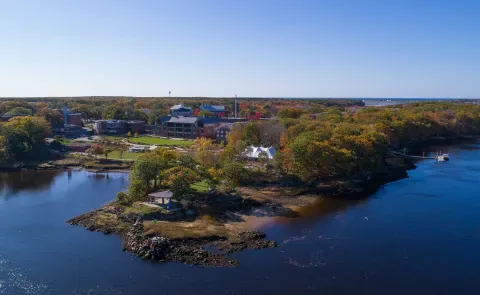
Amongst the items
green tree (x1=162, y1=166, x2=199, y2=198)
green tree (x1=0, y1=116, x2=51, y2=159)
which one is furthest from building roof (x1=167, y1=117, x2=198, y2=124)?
green tree (x1=162, y1=166, x2=199, y2=198)

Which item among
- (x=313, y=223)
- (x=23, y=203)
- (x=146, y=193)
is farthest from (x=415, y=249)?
(x=23, y=203)

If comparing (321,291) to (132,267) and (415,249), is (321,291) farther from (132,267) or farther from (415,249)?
(132,267)

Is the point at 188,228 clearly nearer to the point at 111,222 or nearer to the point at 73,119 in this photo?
the point at 111,222

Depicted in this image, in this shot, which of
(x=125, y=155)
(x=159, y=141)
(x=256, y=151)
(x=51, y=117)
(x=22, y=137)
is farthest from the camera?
(x=51, y=117)

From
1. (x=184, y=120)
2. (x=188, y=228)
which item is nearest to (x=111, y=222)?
(x=188, y=228)

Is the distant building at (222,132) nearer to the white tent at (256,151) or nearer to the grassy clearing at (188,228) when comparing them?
the white tent at (256,151)

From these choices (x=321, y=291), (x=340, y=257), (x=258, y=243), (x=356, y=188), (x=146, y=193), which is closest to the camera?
(x=321, y=291)
